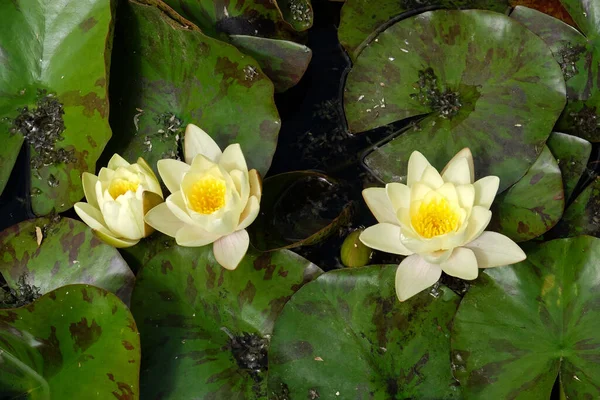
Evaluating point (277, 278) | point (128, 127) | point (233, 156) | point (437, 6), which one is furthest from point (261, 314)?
point (437, 6)

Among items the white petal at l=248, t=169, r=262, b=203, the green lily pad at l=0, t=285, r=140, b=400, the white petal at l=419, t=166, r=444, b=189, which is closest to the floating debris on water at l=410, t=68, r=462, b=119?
the white petal at l=419, t=166, r=444, b=189

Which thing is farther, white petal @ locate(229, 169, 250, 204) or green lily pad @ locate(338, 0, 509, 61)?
green lily pad @ locate(338, 0, 509, 61)

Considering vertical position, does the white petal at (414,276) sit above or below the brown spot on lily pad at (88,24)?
below

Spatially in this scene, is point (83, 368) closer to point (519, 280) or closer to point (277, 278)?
point (277, 278)

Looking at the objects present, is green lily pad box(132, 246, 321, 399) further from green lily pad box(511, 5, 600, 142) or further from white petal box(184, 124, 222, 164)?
green lily pad box(511, 5, 600, 142)

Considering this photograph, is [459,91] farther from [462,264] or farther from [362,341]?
[362,341]

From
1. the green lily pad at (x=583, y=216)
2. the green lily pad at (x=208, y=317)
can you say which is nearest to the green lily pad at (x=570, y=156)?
the green lily pad at (x=583, y=216)

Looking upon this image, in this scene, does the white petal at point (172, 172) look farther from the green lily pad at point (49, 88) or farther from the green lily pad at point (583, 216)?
the green lily pad at point (583, 216)
